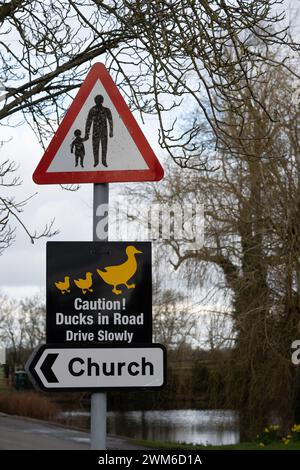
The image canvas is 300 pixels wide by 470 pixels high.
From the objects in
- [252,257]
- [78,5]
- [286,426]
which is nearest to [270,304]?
[252,257]

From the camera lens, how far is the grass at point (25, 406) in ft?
80.1

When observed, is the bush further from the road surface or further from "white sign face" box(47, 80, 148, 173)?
"white sign face" box(47, 80, 148, 173)

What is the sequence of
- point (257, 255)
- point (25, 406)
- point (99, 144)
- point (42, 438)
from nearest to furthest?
point (99, 144)
point (42, 438)
point (257, 255)
point (25, 406)

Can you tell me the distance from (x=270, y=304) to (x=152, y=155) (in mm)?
14124

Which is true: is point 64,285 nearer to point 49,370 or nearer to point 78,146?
point 49,370

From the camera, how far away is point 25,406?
24625mm

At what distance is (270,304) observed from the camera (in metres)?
17.5

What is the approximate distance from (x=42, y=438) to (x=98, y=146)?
46.6 ft

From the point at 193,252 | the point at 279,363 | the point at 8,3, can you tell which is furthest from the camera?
the point at 193,252

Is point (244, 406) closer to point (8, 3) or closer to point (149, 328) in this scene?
point (8, 3)

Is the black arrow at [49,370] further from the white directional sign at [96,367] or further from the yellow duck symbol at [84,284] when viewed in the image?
the yellow duck symbol at [84,284]

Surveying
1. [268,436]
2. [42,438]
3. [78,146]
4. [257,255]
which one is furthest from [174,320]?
[78,146]

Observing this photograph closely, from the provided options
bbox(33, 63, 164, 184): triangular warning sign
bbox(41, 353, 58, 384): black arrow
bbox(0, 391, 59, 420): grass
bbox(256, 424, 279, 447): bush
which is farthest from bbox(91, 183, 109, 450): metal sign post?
bbox(0, 391, 59, 420): grass

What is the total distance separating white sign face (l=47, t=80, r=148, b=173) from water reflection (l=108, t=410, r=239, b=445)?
14681 millimetres
